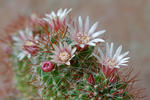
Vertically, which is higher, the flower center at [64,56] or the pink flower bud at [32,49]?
the pink flower bud at [32,49]

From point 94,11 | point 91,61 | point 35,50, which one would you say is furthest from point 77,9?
point 91,61

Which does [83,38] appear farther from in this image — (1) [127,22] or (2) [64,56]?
(1) [127,22]

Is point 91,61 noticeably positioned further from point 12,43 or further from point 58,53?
point 12,43

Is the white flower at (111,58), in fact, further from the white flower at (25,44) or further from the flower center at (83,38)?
the white flower at (25,44)

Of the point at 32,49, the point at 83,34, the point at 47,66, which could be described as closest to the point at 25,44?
the point at 32,49

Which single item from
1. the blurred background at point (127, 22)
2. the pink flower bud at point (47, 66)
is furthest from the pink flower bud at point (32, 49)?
the blurred background at point (127, 22)

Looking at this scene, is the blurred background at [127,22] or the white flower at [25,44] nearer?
the white flower at [25,44]
